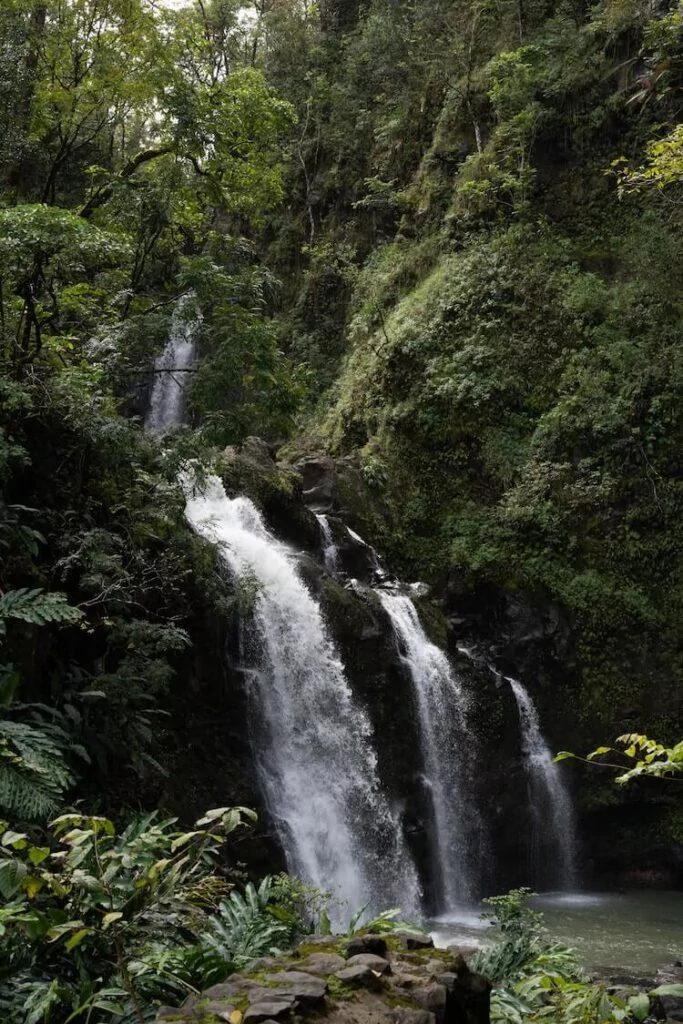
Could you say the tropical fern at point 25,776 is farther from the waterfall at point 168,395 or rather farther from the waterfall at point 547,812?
the waterfall at point 168,395

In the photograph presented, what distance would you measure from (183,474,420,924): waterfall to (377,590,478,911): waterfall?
105cm

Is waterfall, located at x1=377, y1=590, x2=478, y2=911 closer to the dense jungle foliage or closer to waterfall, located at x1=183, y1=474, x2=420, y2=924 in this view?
waterfall, located at x1=183, y1=474, x2=420, y2=924

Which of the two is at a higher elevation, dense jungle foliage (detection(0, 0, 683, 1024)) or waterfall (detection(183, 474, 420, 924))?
dense jungle foliage (detection(0, 0, 683, 1024))

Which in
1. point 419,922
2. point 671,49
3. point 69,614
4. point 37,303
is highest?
point 671,49

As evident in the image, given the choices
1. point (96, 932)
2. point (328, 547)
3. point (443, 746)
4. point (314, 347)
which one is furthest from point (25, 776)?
point (314, 347)

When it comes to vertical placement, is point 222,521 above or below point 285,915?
above

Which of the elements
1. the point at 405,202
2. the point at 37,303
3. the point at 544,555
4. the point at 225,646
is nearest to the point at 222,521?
the point at 225,646

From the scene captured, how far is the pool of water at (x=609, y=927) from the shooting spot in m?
9.27

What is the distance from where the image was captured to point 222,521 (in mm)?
13234

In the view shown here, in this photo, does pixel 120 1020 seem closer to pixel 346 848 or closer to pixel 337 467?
pixel 346 848

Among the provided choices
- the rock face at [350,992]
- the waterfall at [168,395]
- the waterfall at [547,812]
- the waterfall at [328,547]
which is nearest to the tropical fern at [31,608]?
the rock face at [350,992]

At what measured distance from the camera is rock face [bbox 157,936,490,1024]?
10.1 feet

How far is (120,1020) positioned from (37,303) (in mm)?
8327

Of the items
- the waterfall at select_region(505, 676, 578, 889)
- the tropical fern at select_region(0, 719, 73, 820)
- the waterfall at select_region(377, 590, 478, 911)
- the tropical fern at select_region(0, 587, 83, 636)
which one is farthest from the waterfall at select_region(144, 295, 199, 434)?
the tropical fern at select_region(0, 719, 73, 820)
